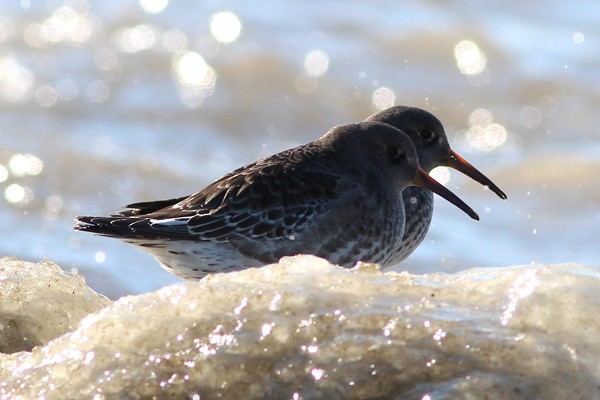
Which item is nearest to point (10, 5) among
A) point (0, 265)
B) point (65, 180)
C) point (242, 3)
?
point (242, 3)

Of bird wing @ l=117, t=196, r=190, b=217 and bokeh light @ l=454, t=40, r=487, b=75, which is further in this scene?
bokeh light @ l=454, t=40, r=487, b=75

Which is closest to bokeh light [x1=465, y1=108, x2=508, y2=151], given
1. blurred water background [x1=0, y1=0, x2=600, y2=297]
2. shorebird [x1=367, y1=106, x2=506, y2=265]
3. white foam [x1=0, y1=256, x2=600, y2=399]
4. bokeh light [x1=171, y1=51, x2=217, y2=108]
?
blurred water background [x1=0, y1=0, x2=600, y2=297]

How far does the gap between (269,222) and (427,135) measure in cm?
139

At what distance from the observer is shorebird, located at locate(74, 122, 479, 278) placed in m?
5.60

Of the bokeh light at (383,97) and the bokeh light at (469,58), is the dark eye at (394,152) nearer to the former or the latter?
the bokeh light at (383,97)

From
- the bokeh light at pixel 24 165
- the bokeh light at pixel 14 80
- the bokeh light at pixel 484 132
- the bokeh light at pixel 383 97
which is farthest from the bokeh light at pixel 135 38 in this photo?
the bokeh light at pixel 484 132

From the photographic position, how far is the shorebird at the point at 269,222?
5.60 m

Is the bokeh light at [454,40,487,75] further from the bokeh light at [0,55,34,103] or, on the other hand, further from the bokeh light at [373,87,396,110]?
the bokeh light at [0,55,34,103]

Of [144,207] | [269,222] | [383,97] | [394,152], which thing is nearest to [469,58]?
[383,97]

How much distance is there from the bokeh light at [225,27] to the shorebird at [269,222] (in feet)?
25.1

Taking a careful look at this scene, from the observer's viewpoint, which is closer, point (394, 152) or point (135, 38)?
point (394, 152)

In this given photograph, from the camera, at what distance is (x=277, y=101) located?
12195 mm

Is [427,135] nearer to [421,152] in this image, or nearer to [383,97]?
[421,152]

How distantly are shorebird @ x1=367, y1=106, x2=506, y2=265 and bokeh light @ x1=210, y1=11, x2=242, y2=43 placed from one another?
6866 mm
